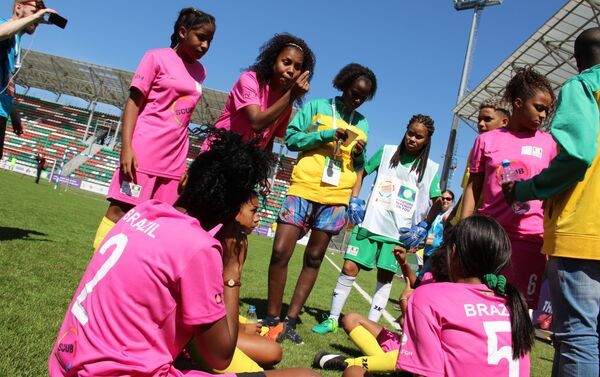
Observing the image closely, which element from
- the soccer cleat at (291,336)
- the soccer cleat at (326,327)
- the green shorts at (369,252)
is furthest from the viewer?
the green shorts at (369,252)

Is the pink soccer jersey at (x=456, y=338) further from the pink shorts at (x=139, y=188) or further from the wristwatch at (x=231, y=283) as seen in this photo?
Answer: the pink shorts at (x=139, y=188)

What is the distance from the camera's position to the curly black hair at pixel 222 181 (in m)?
1.79

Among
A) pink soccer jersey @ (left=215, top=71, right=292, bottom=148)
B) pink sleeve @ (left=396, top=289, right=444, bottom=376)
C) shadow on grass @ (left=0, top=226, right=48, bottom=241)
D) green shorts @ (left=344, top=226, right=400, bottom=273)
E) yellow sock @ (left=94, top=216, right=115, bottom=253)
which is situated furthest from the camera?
shadow on grass @ (left=0, top=226, right=48, bottom=241)

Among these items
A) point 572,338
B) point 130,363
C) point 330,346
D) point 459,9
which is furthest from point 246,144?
point 459,9

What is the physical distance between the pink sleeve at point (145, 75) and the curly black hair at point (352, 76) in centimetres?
183

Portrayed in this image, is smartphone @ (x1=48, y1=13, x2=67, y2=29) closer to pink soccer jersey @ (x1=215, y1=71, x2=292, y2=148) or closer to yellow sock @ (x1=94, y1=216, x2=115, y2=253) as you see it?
pink soccer jersey @ (x1=215, y1=71, x2=292, y2=148)

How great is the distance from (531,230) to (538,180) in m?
0.62

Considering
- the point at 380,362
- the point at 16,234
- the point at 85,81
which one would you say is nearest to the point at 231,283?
the point at 380,362

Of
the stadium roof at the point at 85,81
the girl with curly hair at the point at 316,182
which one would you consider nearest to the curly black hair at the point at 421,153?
the girl with curly hair at the point at 316,182

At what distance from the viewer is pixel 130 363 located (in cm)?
149

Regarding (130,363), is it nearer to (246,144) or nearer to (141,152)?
(246,144)

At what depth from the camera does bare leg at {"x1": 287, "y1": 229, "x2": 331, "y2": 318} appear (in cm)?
381

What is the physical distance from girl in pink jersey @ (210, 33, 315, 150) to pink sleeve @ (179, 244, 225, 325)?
163 centimetres

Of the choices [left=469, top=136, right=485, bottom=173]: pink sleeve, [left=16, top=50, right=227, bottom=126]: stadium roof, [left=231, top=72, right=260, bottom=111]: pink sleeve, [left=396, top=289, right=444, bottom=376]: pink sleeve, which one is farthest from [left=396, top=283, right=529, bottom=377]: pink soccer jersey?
[left=16, top=50, right=227, bottom=126]: stadium roof
